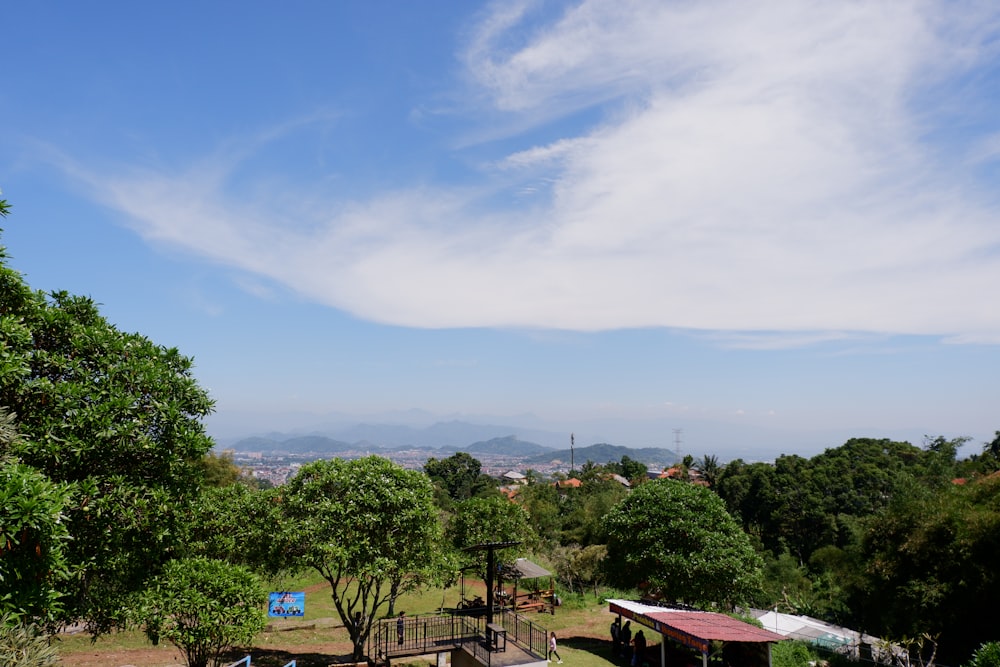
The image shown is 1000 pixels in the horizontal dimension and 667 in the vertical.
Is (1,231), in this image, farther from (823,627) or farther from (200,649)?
(823,627)

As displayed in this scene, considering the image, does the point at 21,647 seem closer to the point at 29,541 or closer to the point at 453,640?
the point at 29,541

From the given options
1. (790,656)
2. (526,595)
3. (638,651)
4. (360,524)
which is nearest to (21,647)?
(360,524)

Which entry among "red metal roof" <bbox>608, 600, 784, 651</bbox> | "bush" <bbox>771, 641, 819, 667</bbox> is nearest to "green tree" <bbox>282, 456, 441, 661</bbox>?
"red metal roof" <bbox>608, 600, 784, 651</bbox>

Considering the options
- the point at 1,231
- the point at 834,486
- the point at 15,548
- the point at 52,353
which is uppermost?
the point at 1,231

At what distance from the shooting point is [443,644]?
15570 mm

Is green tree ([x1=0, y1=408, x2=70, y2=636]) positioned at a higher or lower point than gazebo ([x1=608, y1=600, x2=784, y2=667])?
higher

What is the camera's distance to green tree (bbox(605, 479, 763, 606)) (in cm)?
1944

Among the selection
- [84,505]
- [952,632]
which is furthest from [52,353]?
[952,632]

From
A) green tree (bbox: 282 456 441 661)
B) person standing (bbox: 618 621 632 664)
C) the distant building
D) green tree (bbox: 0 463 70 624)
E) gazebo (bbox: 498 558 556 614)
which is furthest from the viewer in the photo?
the distant building

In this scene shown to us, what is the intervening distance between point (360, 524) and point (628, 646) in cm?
1077

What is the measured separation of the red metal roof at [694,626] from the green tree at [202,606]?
414 inches

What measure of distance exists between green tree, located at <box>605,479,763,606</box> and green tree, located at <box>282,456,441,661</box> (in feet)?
27.8

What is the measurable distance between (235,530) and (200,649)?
3092 mm

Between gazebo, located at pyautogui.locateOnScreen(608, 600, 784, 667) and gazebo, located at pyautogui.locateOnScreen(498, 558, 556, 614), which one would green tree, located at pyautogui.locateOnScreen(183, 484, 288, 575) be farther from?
gazebo, located at pyautogui.locateOnScreen(498, 558, 556, 614)
